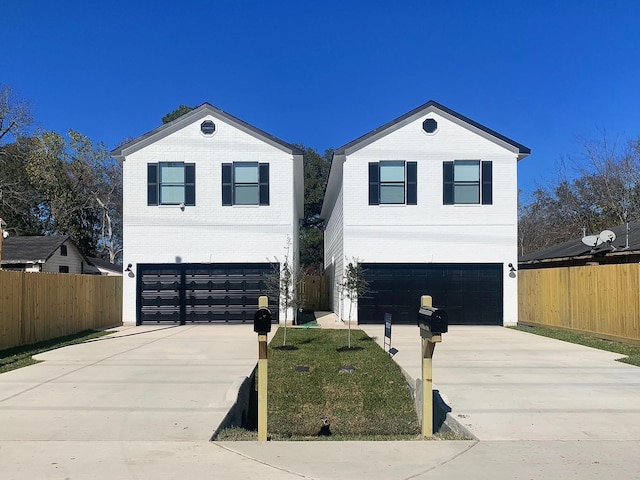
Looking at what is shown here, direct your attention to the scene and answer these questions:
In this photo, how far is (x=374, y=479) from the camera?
15.1 feet

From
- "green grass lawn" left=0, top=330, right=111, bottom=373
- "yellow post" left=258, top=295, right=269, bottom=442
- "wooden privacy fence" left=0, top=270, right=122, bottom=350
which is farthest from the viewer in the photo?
"wooden privacy fence" left=0, top=270, right=122, bottom=350

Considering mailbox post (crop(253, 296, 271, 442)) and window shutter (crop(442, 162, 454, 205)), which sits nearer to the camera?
mailbox post (crop(253, 296, 271, 442))

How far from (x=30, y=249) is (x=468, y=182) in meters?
18.7

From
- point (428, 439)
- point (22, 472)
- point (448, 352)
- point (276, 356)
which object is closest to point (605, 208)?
point (448, 352)

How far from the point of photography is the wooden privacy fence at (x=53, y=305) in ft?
41.2

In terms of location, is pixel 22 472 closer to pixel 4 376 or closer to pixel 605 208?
pixel 4 376

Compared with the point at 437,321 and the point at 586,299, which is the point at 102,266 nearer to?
the point at 586,299

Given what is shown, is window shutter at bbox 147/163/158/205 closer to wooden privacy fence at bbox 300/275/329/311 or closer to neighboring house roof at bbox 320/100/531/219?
neighboring house roof at bbox 320/100/531/219

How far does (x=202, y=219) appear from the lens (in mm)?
18984

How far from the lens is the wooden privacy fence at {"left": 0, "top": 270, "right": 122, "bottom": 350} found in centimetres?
1255

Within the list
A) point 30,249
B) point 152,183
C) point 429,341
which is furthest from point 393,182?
point 30,249

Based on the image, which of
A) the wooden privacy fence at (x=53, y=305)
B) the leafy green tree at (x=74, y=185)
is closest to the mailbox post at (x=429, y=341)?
the wooden privacy fence at (x=53, y=305)

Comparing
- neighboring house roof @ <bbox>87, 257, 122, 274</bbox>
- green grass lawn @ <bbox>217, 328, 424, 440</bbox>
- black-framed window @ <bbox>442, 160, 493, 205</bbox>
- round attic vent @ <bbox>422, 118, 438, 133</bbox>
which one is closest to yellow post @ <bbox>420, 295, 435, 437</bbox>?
green grass lawn @ <bbox>217, 328, 424, 440</bbox>

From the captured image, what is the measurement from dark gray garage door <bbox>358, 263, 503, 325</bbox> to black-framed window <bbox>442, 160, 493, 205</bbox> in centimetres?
Result: 225
